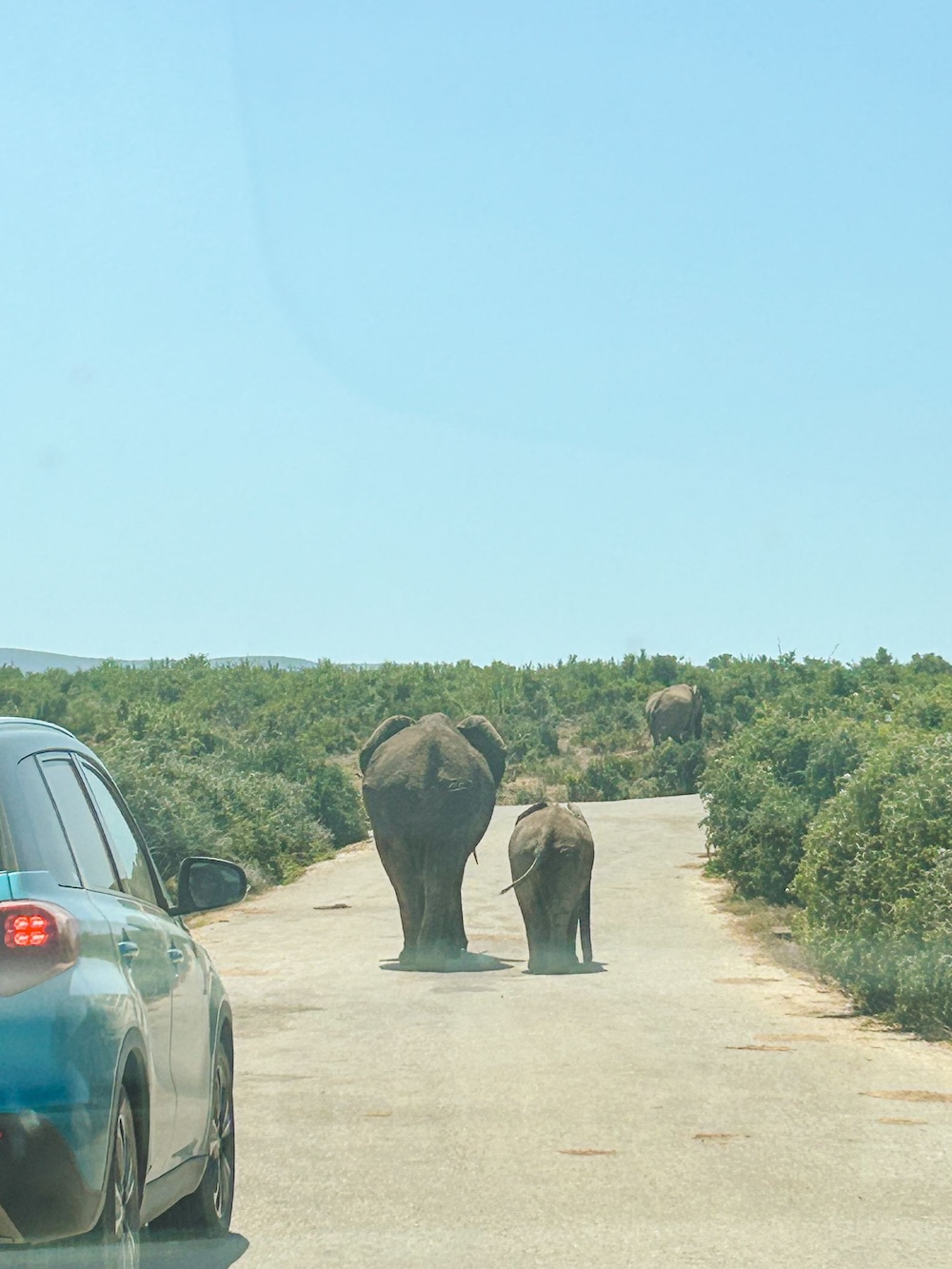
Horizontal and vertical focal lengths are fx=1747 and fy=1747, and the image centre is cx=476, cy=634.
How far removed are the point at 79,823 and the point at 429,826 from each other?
36.3 feet

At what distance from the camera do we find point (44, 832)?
4.73 metres

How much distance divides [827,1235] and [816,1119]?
2351 millimetres

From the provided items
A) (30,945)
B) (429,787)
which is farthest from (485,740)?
(30,945)

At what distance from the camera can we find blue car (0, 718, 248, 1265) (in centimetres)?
401

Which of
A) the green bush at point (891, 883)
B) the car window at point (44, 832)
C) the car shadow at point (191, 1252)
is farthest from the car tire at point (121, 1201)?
the green bush at point (891, 883)

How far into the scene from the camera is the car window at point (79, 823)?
5114mm

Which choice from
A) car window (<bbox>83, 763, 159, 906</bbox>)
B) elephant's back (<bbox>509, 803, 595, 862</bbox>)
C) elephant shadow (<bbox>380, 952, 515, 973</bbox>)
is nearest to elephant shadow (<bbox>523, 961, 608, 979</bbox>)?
elephant shadow (<bbox>380, 952, 515, 973</bbox>)

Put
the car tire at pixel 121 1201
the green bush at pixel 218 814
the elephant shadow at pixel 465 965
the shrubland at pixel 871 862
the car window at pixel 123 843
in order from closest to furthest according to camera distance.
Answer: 1. the car tire at pixel 121 1201
2. the car window at pixel 123 843
3. the shrubland at pixel 871 862
4. the elephant shadow at pixel 465 965
5. the green bush at pixel 218 814

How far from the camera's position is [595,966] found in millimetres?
16406

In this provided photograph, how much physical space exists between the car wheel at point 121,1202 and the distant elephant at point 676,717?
43050 mm

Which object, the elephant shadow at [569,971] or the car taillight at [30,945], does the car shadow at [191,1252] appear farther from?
the elephant shadow at [569,971]

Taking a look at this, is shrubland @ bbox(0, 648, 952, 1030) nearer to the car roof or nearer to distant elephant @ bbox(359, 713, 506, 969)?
distant elephant @ bbox(359, 713, 506, 969)

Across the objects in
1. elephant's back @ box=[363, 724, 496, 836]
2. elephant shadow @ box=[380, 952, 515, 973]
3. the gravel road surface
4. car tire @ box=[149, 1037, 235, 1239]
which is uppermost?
elephant's back @ box=[363, 724, 496, 836]

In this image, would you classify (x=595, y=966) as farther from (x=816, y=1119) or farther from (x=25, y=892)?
(x=25, y=892)
